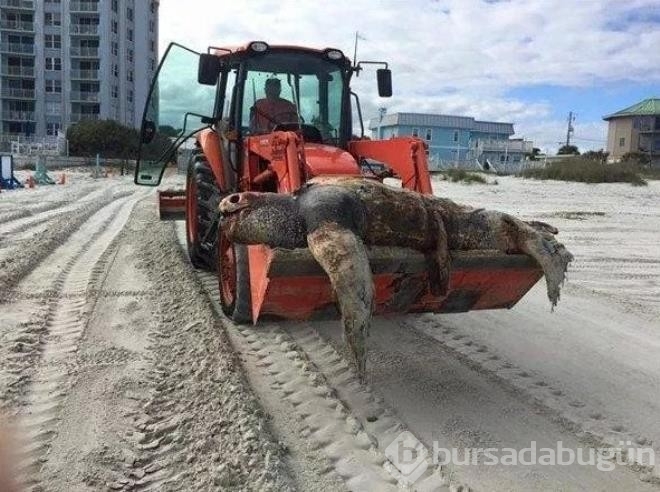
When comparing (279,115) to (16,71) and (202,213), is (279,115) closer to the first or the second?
(202,213)

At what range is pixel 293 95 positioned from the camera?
20.9 feet

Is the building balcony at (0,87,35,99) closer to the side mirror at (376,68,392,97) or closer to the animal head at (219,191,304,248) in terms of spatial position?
the side mirror at (376,68,392,97)

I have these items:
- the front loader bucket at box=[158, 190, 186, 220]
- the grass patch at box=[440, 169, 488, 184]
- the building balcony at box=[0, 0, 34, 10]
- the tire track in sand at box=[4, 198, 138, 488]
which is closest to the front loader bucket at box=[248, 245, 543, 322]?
the tire track in sand at box=[4, 198, 138, 488]

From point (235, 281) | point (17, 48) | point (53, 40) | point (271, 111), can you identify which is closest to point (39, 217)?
point (271, 111)

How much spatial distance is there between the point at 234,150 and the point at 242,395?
3.15m

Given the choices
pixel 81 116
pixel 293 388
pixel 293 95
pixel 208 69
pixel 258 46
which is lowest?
pixel 293 388

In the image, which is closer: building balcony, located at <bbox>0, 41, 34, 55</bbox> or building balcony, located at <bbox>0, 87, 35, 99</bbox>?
building balcony, located at <bbox>0, 87, 35, 99</bbox>

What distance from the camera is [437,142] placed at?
2584 inches

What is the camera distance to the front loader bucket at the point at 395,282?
361cm

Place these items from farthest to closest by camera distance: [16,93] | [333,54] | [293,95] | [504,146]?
1. [504,146]
2. [16,93]
3. [333,54]
4. [293,95]

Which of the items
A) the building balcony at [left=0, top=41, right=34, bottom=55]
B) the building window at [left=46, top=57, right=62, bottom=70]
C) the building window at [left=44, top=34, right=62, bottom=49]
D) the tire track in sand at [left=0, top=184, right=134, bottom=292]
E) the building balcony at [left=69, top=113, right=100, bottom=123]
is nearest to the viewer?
the tire track in sand at [left=0, top=184, right=134, bottom=292]

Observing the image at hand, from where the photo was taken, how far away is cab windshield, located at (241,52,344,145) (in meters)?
6.27

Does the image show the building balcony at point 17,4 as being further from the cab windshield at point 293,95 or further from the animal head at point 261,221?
the animal head at point 261,221

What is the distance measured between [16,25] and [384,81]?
6753 centimetres
